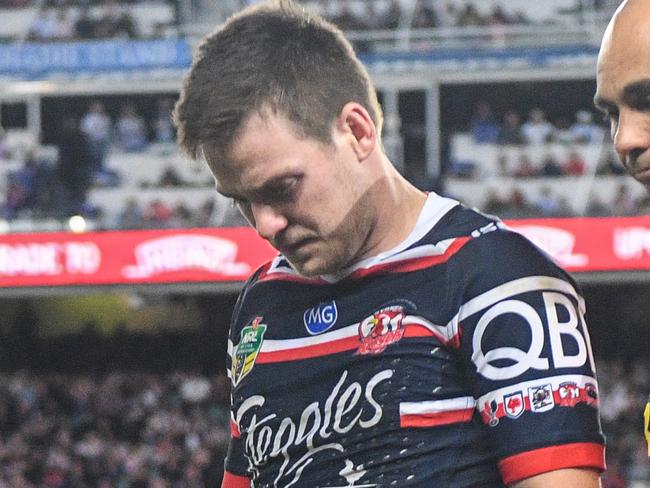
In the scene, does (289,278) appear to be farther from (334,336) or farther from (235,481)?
(235,481)

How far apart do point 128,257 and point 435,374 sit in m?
11.0

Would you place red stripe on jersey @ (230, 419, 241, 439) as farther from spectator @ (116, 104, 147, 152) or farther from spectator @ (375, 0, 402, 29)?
spectator @ (375, 0, 402, 29)

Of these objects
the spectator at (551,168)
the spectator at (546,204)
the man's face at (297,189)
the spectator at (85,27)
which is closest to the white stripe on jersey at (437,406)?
the man's face at (297,189)

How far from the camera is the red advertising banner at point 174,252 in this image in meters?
11.8

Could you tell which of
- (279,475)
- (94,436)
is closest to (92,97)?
(94,436)

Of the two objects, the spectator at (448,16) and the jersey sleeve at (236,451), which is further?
the spectator at (448,16)

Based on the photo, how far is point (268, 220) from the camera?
175cm

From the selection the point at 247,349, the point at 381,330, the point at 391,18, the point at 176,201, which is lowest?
the point at 176,201

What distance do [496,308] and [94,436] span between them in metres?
12.0

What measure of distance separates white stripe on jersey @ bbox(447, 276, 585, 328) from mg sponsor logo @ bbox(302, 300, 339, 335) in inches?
8.2

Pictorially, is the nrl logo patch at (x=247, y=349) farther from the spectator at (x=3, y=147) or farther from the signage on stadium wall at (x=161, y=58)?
the signage on stadium wall at (x=161, y=58)

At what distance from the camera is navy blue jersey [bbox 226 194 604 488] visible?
1.67 metres

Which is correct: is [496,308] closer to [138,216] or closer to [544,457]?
[544,457]

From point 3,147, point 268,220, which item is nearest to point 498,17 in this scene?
point 3,147
